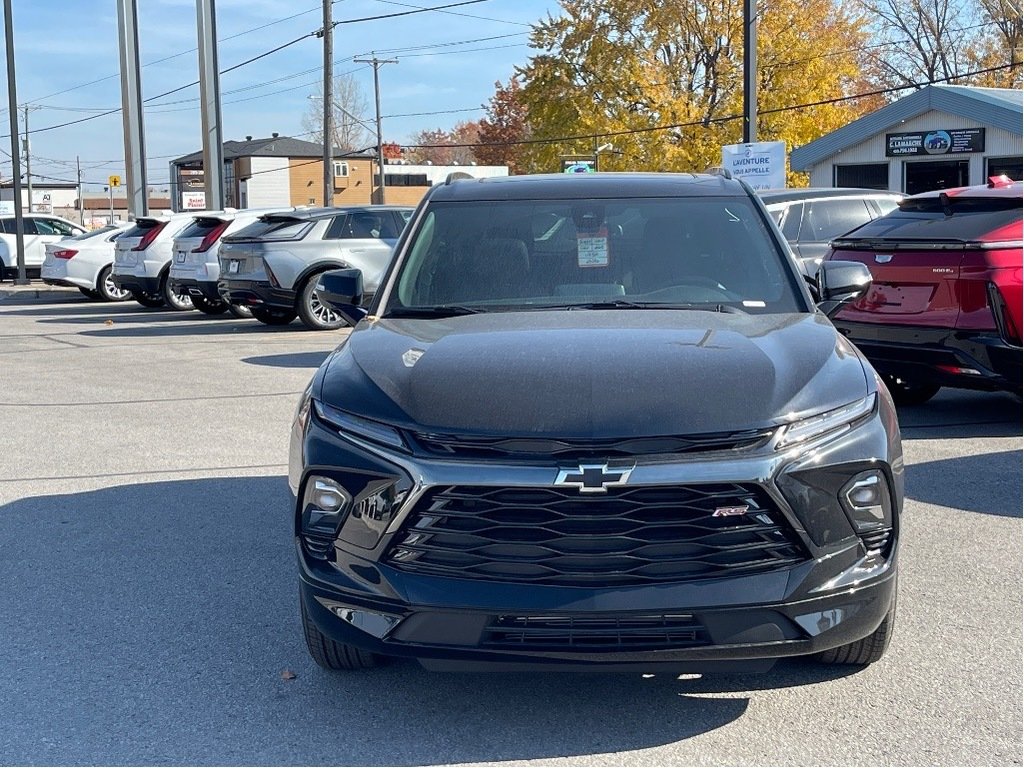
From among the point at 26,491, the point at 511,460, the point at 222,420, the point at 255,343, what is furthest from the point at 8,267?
the point at 511,460

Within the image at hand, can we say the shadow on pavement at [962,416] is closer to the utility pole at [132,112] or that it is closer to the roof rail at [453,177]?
the roof rail at [453,177]

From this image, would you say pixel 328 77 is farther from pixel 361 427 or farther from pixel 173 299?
pixel 361 427

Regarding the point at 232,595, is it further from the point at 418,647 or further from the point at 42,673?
the point at 418,647

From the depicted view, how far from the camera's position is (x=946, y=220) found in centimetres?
838

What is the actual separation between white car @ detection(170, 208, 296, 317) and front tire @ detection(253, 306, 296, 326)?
306 millimetres

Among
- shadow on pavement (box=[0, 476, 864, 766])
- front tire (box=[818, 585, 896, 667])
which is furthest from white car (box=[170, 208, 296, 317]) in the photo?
front tire (box=[818, 585, 896, 667])

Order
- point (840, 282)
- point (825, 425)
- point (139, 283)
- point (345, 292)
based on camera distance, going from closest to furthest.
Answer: point (825, 425), point (840, 282), point (345, 292), point (139, 283)

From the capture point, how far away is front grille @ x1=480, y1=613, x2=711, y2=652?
3.32 meters

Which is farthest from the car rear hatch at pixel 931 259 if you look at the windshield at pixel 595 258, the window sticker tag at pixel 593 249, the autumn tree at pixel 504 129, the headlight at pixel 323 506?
the autumn tree at pixel 504 129

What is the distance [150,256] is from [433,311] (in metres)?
17.1

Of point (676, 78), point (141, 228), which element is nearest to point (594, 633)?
point (141, 228)

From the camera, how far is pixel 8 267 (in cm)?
3212

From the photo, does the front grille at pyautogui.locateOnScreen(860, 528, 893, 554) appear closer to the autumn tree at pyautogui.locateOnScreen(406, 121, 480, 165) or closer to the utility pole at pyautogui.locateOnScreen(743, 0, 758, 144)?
the utility pole at pyautogui.locateOnScreen(743, 0, 758, 144)

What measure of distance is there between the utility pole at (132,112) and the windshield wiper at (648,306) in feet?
103
